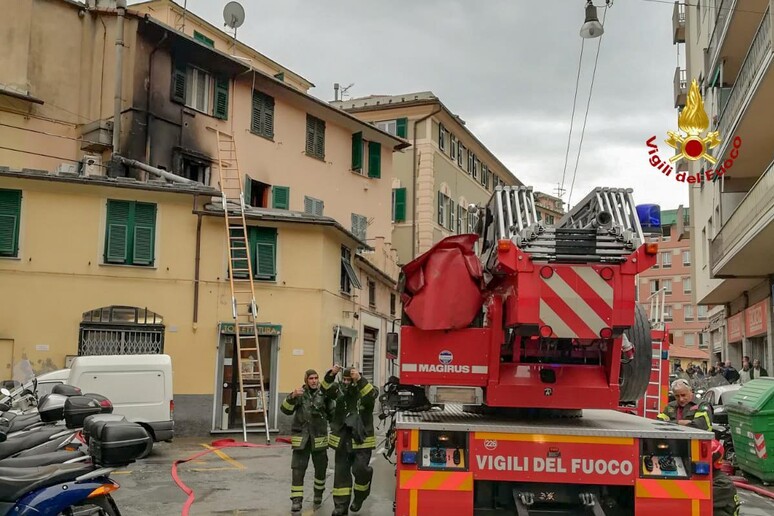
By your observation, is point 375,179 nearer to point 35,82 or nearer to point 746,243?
point 35,82

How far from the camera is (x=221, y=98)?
2402cm

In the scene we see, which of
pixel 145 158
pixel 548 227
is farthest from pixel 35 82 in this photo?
pixel 548 227

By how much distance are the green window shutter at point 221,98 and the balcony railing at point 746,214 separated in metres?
15.2

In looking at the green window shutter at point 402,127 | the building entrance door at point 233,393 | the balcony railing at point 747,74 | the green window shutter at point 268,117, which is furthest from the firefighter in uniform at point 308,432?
the green window shutter at point 402,127

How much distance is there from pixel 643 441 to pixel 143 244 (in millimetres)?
15112

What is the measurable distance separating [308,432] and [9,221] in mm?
11632

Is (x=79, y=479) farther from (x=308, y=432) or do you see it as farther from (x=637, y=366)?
(x=637, y=366)

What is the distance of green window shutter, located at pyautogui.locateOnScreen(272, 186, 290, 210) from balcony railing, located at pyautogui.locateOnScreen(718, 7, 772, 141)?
1362cm

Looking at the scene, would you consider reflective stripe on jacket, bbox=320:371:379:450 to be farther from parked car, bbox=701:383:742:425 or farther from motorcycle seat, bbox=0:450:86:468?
parked car, bbox=701:383:742:425

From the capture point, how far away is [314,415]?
389 inches

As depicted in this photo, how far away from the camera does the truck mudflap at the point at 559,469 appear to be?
632 centimetres

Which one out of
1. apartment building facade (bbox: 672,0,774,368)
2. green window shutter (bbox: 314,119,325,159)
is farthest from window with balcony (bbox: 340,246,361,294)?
apartment building facade (bbox: 672,0,774,368)

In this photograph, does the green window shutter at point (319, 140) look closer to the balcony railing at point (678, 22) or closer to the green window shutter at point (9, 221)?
the green window shutter at point (9, 221)

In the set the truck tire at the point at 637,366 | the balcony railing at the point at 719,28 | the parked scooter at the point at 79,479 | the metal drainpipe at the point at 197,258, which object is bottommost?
the parked scooter at the point at 79,479
